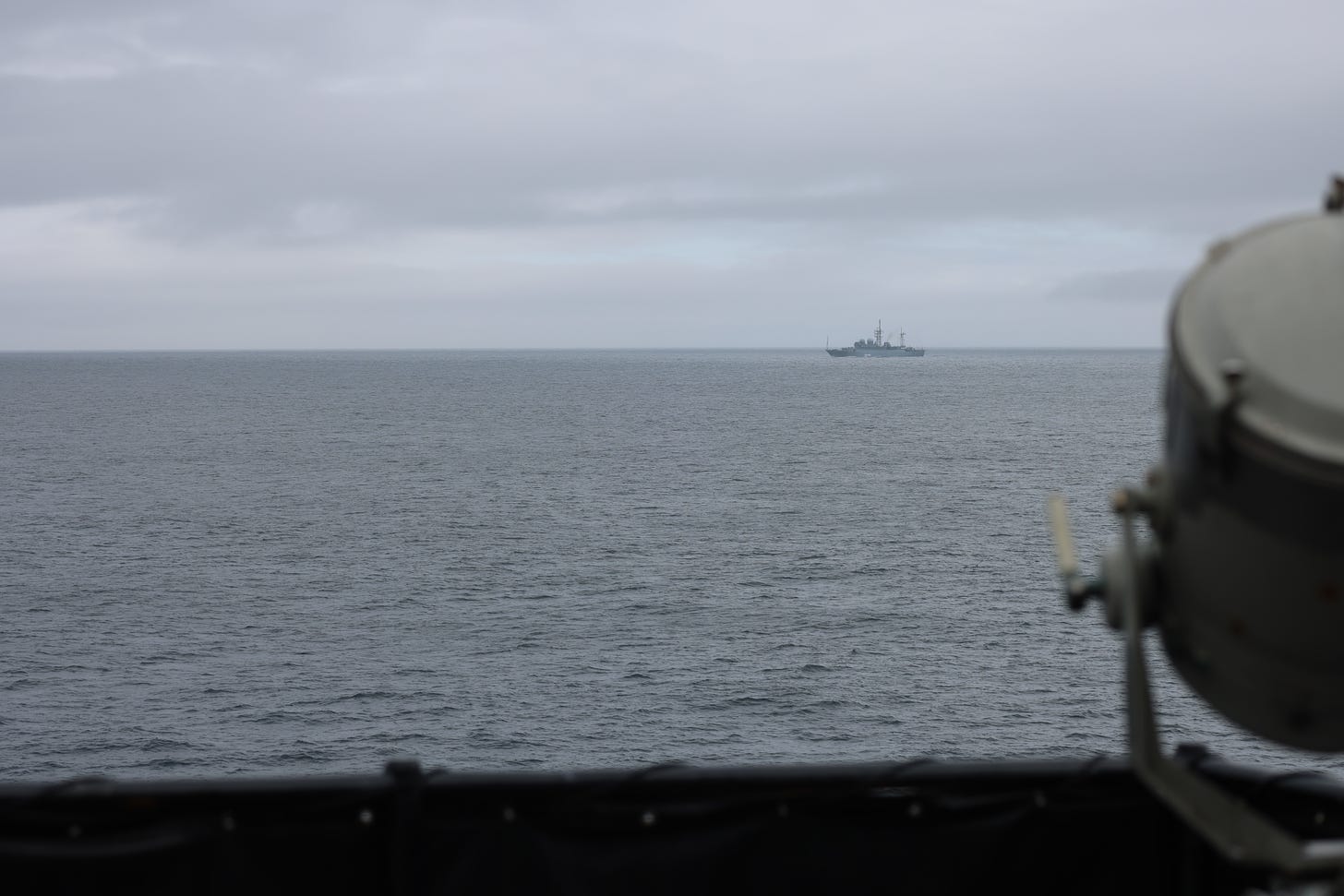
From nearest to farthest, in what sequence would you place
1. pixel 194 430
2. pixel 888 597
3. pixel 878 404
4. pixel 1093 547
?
pixel 888 597
pixel 1093 547
pixel 194 430
pixel 878 404

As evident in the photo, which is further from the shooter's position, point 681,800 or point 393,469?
point 393,469

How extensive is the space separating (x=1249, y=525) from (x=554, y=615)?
55.0 metres

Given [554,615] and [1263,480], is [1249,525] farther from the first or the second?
[554,615]

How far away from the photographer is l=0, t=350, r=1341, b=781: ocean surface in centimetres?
4212

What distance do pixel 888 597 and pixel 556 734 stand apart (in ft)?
72.0

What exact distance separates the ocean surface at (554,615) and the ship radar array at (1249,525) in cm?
1622

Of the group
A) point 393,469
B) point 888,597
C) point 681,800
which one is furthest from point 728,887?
point 393,469

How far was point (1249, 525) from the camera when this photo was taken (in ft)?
11.0

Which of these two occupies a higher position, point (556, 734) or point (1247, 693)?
point (1247, 693)

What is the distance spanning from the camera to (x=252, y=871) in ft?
13.3

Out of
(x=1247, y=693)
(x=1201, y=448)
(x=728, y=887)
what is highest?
(x=1201, y=448)

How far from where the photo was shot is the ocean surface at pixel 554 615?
138 ft

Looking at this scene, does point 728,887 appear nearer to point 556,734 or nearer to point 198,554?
point 556,734

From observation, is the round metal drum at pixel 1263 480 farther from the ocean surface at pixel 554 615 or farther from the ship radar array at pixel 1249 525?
the ocean surface at pixel 554 615
